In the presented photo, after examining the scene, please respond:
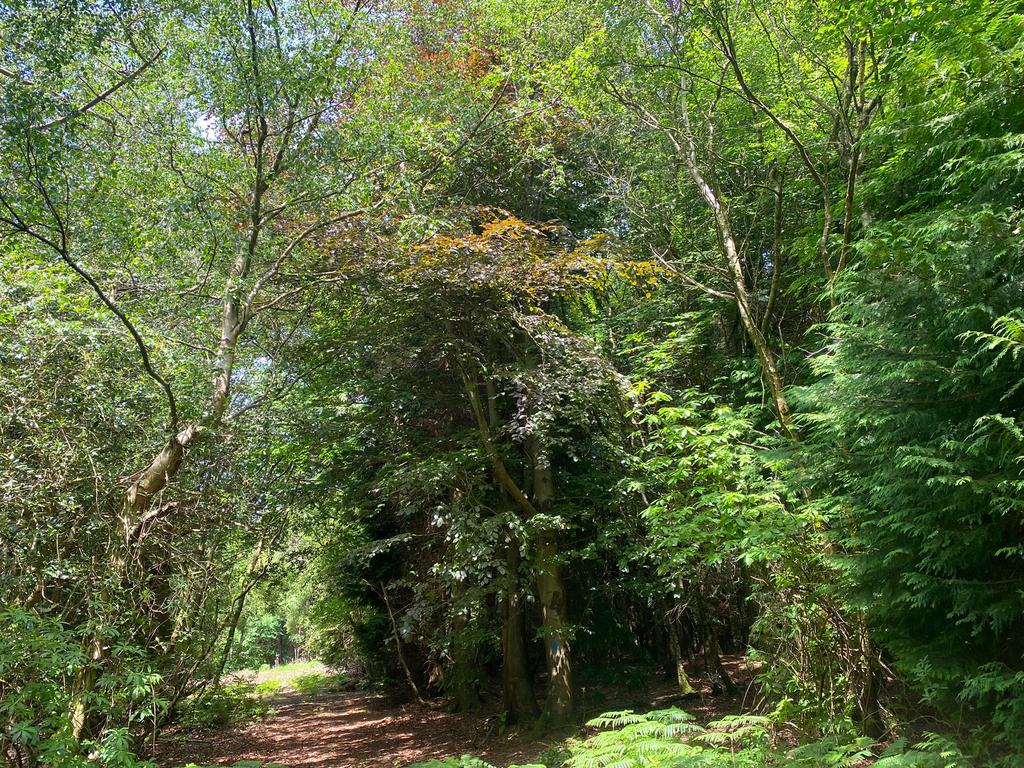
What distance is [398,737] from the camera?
34.8ft

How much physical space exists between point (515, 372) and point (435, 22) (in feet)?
17.0

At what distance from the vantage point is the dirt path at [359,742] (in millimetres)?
8898

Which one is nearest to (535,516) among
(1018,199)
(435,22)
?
(1018,199)

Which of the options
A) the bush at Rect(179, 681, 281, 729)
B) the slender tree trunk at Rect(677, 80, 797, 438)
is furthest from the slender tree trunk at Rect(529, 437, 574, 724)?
the bush at Rect(179, 681, 281, 729)

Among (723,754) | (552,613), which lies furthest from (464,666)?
(723,754)

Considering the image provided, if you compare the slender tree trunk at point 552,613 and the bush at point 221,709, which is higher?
the slender tree trunk at point 552,613

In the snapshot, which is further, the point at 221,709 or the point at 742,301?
the point at 221,709

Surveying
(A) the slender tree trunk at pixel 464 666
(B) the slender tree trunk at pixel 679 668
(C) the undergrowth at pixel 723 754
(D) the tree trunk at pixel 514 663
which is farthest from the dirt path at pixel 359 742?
(C) the undergrowth at pixel 723 754

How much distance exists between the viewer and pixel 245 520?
816cm

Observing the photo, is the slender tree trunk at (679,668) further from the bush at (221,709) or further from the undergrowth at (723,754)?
the bush at (221,709)

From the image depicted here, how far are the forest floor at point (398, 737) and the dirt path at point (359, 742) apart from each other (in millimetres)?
14

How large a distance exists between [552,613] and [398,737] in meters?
3.75

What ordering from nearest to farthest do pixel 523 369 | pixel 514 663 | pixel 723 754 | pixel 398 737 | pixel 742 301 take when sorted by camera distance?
pixel 723 754 → pixel 742 301 → pixel 523 369 → pixel 514 663 → pixel 398 737

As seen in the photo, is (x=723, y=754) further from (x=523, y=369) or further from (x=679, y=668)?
(x=679, y=668)
